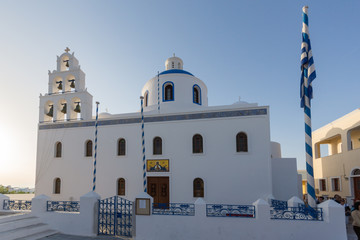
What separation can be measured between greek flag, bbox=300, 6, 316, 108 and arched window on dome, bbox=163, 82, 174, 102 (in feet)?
28.2

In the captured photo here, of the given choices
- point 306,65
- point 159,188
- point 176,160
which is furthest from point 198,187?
point 306,65

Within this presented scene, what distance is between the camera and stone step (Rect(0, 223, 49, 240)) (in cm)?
777

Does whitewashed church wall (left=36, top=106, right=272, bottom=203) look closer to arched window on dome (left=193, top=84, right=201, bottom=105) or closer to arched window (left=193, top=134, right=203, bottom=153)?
arched window (left=193, top=134, right=203, bottom=153)

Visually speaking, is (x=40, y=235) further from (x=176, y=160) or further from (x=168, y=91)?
(x=168, y=91)

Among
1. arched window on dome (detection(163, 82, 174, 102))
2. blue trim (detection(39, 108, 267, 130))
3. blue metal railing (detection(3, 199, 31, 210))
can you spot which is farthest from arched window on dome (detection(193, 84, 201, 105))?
blue metal railing (detection(3, 199, 31, 210))

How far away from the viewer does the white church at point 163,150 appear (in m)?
12.3

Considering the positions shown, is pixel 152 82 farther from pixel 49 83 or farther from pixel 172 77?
pixel 49 83

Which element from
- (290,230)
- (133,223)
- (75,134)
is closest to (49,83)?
(75,134)

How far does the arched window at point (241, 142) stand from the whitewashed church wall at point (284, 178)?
2040 millimetres

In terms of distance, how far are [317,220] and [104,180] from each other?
400 inches

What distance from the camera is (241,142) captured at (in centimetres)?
1262

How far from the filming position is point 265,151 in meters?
12.1

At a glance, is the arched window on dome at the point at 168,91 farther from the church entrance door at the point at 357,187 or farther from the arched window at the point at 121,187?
the church entrance door at the point at 357,187

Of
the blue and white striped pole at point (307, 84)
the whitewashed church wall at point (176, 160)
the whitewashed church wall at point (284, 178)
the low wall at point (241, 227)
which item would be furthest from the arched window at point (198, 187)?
the blue and white striped pole at point (307, 84)
